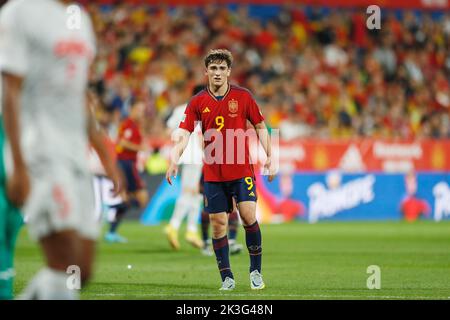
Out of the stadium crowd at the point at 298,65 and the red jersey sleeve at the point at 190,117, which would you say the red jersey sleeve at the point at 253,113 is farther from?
the stadium crowd at the point at 298,65

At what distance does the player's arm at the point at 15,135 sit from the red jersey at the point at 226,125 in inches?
195

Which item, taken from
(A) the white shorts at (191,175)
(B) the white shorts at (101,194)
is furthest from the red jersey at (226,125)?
(B) the white shorts at (101,194)

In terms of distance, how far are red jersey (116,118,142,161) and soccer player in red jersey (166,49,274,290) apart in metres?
7.44

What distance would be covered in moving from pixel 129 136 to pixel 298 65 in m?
12.6

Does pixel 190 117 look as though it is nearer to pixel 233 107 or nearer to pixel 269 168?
pixel 233 107

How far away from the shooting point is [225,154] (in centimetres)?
1010

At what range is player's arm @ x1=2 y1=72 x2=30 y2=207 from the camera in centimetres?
508

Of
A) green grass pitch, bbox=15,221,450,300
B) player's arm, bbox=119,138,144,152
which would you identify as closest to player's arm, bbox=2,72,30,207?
green grass pitch, bbox=15,221,450,300

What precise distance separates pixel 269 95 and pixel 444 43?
298 inches

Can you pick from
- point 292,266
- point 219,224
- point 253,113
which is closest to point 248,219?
point 219,224

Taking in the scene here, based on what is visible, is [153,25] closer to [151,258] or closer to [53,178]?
[151,258]

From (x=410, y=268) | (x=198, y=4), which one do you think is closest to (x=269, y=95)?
(x=198, y=4)

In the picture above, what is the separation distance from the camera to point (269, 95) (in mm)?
27188

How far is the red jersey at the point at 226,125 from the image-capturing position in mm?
10117
